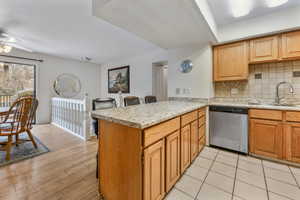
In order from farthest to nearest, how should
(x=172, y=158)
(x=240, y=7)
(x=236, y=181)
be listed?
(x=240, y=7) < (x=236, y=181) < (x=172, y=158)

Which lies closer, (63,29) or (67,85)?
(63,29)

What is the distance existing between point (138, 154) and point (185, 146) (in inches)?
36.4

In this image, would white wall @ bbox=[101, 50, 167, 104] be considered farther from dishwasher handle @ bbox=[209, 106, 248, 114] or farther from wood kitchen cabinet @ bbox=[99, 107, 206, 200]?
wood kitchen cabinet @ bbox=[99, 107, 206, 200]

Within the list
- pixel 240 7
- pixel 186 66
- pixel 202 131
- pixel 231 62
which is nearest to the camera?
pixel 240 7

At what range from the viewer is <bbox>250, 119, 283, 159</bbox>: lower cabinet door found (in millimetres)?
2018

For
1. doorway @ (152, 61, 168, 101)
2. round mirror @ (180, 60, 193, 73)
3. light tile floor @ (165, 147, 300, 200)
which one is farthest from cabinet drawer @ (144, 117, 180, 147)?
doorway @ (152, 61, 168, 101)

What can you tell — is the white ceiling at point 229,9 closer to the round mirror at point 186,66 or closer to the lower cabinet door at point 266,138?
the round mirror at point 186,66

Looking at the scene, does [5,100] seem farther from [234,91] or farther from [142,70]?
[234,91]

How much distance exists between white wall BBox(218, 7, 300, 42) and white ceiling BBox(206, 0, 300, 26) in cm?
7

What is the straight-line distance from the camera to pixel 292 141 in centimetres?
194

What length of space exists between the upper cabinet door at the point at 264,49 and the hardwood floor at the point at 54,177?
3.23m

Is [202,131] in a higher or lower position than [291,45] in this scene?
lower

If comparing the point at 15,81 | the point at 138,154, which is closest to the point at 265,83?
the point at 138,154

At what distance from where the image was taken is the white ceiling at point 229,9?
1933mm
